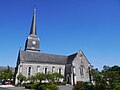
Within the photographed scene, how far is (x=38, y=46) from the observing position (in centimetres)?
6234

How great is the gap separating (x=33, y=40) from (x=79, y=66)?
21691 mm

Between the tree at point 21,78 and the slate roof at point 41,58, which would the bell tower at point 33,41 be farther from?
the tree at point 21,78

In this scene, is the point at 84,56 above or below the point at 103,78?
above

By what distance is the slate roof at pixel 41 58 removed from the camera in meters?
47.6

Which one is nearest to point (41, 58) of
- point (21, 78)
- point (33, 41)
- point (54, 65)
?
point (54, 65)

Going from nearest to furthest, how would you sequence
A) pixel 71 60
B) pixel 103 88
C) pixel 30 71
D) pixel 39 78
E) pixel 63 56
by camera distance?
pixel 103 88 < pixel 39 78 < pixel 30 71 < pixel 71 60 < pixel 63 56

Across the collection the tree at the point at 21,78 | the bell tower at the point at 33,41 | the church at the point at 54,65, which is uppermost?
the bell tower at the point at 33,41

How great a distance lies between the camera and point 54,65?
5038 cm

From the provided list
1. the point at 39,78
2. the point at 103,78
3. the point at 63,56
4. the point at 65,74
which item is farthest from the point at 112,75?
the point at 63,56

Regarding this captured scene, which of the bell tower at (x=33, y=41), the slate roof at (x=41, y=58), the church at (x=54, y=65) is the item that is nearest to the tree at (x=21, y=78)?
the church at (x=54, y=65)

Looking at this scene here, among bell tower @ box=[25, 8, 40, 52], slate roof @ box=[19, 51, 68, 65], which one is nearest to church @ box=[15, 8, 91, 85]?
slate roof @ box=[19, 51, 68, 65]

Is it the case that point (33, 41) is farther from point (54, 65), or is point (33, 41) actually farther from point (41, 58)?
point (54, 65)

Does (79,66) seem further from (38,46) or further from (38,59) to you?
(38,46)

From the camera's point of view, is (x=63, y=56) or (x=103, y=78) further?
(x=63, y=56)
